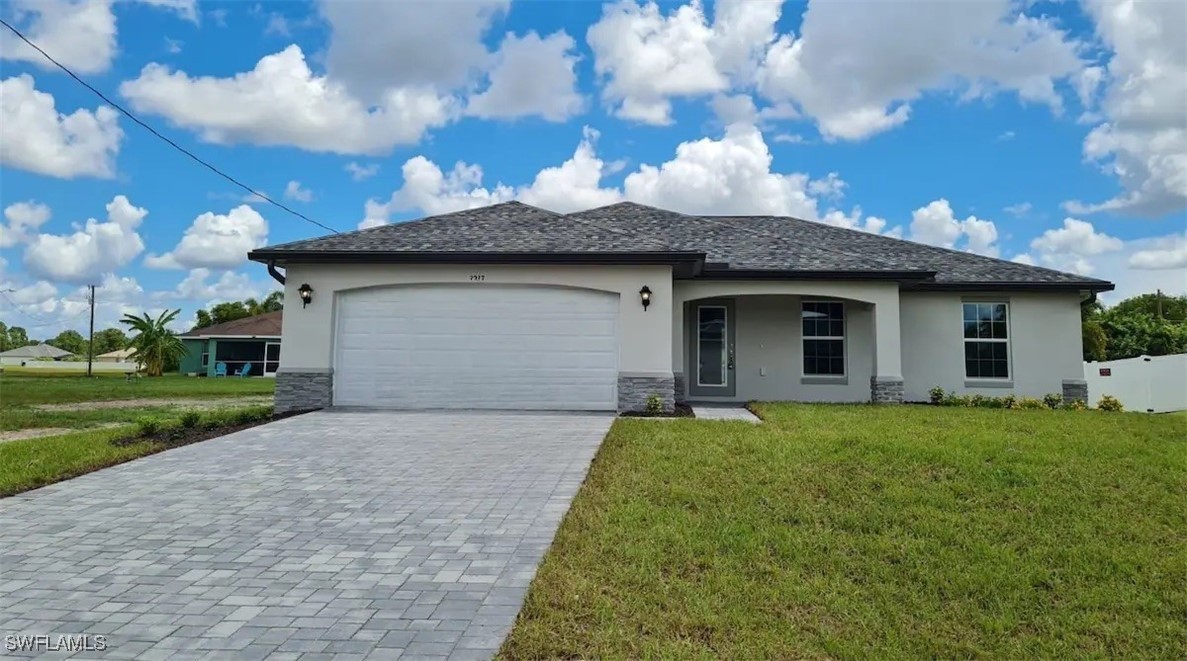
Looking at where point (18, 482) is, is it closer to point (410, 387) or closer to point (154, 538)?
point (154, 538)

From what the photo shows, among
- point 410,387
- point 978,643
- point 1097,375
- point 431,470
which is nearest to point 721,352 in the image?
point 410,387

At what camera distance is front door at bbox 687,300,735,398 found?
552 inches

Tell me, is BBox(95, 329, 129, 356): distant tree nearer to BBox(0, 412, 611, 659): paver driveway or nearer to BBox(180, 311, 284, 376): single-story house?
BBox(180, 311, 284, 376): single-story house

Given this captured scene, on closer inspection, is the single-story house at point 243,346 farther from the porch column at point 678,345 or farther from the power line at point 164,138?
the porch column at point 678,345

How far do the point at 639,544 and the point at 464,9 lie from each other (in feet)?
35.1

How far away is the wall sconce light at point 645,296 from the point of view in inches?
448

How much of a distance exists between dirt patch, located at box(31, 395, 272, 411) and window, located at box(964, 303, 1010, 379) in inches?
671

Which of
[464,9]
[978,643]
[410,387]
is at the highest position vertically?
[464,9]

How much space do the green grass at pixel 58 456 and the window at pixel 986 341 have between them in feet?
50.5

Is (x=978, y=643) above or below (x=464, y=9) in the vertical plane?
below

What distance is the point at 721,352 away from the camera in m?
14.2

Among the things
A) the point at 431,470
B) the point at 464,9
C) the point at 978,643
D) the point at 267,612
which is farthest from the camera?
the point at 464,9

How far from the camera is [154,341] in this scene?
3612cm
